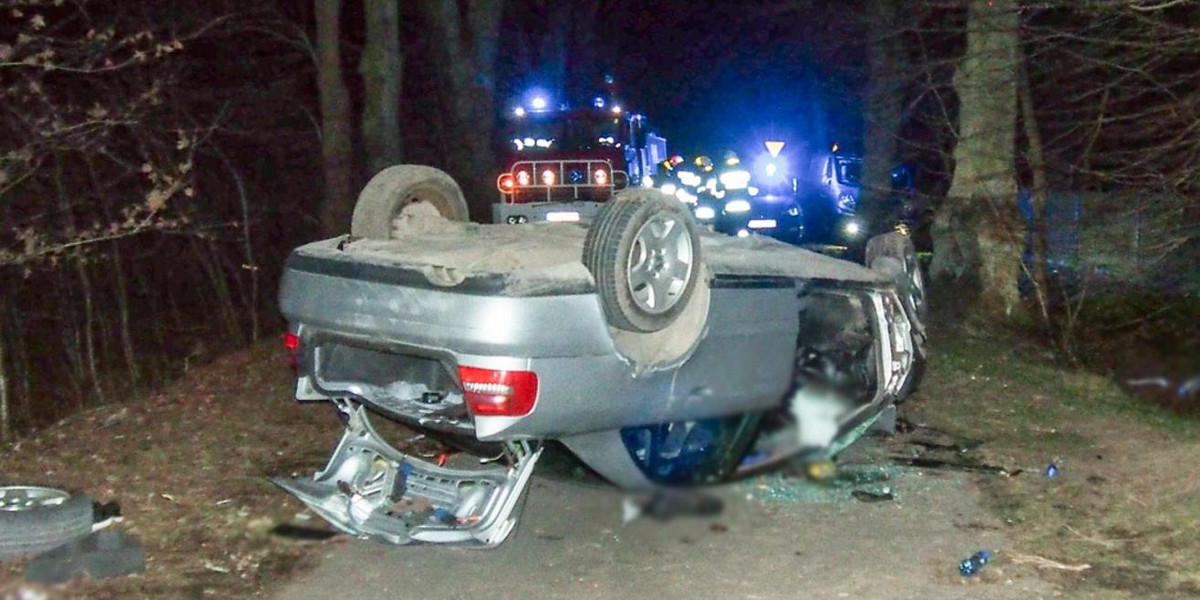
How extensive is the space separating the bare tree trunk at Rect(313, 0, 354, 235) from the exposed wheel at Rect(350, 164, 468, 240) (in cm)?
791

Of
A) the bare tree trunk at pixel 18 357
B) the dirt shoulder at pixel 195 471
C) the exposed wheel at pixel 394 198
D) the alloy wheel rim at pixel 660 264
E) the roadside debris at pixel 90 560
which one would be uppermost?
the exposed wheel at pixel 394 198

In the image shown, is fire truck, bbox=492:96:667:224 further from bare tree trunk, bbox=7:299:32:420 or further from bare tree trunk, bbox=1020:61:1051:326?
bare tree trunk, bbox=1020:61:1051:326

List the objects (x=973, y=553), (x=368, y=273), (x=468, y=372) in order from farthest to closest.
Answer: (x=973, y=553) < (x=368, y=273) < (x=468, y=372)

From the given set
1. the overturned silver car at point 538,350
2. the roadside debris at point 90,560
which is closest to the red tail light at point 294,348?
the overturned silver car at point 538,350

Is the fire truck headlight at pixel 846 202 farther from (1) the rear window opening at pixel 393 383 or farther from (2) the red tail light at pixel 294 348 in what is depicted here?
(2) the red tail light at pixel 294 348

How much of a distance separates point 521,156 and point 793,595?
14156 mm

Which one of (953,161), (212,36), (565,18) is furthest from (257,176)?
(953,161)

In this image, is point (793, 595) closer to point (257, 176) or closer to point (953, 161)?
point (953, 161)

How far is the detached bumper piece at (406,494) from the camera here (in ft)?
18.8

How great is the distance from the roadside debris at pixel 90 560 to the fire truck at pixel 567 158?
38.2ft

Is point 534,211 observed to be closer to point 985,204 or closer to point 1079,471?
point 985,204

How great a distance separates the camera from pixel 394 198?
6.80m

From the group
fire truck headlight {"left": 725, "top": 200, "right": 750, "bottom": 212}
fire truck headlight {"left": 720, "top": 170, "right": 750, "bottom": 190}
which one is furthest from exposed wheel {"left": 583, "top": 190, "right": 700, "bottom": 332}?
fire truck headlight {"left": 720, "top": 170, "right": 750, "bottom": 190}

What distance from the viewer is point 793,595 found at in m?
5.72
